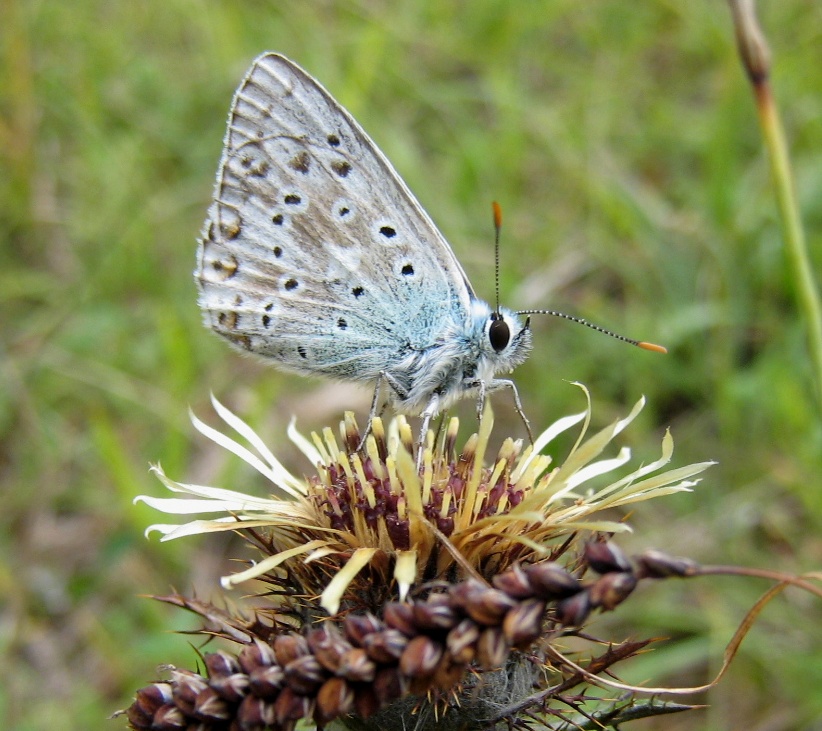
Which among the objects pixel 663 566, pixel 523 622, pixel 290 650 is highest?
pixel 663 566

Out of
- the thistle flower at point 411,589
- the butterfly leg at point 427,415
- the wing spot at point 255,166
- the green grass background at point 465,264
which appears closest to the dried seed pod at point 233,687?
the thistle flower at point 411,589

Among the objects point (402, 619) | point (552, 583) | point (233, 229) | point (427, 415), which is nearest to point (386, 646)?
point (402, 619)

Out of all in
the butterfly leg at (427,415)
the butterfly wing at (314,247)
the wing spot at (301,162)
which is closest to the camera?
the butterfly leg at (427,415)

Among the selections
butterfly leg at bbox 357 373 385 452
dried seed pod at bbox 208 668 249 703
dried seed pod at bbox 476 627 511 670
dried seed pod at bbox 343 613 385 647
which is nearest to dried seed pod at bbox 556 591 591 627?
dried seed pod at bbox 476 627 511 670

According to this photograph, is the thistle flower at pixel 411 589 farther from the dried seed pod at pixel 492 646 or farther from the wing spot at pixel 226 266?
the wing spot at pixel 226 266

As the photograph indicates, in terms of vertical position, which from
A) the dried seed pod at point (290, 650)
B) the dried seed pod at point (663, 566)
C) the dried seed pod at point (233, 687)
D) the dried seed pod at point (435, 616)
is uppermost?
the dried seed pod at point (663, 566)

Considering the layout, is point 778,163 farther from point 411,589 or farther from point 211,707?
point 211,707

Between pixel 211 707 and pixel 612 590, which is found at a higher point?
pixel 612 590
